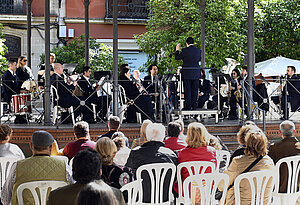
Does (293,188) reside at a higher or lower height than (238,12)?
lower

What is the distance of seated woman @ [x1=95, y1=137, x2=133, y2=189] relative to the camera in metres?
4.56

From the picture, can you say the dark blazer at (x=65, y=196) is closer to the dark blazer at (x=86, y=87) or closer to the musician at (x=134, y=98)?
the musician at (x=134, y=98)

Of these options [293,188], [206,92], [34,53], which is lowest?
[293,188]

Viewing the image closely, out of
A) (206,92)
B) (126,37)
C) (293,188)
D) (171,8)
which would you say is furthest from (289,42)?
(293,188)

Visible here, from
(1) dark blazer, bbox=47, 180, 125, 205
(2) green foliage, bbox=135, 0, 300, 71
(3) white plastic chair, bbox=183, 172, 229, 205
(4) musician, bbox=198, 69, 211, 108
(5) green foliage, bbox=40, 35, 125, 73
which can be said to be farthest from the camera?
(5) green foliage, bbox=40, 35, 125, 73

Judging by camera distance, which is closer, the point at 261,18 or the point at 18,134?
the point at 18,134

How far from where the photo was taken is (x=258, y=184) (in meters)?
4.71

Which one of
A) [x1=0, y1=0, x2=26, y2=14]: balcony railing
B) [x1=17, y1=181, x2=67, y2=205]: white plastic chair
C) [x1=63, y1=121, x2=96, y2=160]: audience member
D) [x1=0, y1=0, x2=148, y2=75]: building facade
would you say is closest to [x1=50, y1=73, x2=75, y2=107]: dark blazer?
[x1=63, y1=121, x2=96, y2=160]: audience member

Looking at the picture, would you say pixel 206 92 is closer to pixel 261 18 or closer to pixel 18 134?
pixel 18 134

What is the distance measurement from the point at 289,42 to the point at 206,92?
11.0m

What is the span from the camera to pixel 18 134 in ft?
32.0

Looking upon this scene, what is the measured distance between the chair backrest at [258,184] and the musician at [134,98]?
5.57 metres

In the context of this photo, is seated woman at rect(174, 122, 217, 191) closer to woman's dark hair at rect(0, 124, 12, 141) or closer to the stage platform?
woman's dark hair at rect(0, 124, 12, 141)

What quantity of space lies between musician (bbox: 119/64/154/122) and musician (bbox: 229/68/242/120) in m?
2.32
